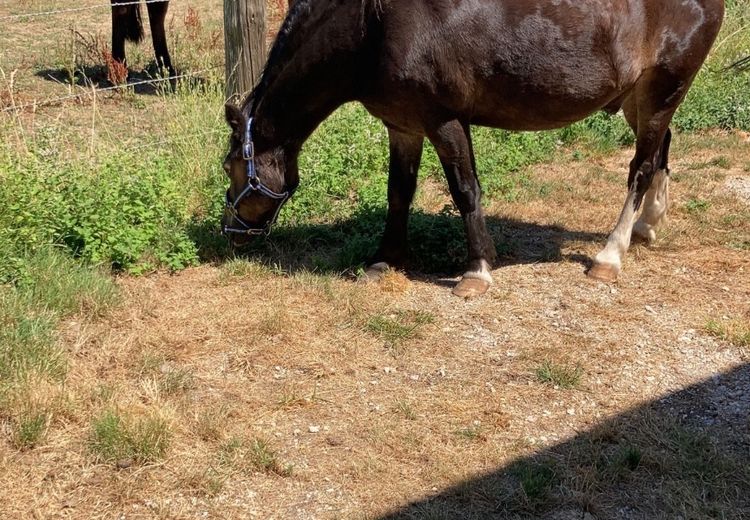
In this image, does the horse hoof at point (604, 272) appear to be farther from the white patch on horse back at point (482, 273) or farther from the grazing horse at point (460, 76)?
the white patch on horse back at point (482, 273)

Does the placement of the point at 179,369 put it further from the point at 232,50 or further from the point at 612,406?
the point at 232,50

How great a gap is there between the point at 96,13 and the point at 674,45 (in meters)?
8.97

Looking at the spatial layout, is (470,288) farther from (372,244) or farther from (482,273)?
(372,244)

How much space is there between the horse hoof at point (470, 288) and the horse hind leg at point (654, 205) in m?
1.44

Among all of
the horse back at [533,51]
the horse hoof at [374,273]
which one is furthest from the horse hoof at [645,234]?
the horse hoof at [374,273]

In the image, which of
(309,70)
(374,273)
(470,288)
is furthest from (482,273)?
(309,70)

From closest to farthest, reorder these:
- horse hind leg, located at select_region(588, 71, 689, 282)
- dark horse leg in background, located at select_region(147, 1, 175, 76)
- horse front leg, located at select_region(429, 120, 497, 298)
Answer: horse front leg, located at select_region(429, 120, 497, 298) < horse hind leg, located at select_region(588, 71, 689, 282) < dark horse leg in background, located at select_region(147, 1, 175, 76)

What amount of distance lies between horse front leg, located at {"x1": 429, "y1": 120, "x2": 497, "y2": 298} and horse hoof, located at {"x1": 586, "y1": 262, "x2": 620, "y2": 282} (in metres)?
0.68

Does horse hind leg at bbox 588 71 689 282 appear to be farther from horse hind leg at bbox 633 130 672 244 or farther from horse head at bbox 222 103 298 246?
horse head at bbox 222 103 298 246

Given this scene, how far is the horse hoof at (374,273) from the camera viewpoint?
5.43m

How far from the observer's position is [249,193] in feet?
17.3

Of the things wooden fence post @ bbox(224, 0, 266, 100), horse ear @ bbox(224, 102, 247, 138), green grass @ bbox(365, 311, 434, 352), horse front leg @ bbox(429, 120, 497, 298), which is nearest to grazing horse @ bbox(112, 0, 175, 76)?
wooden fence post @ bbox(224, 0, 266, 100)

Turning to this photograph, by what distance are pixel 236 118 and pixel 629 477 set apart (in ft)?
10.0

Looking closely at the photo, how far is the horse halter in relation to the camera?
5172mm
